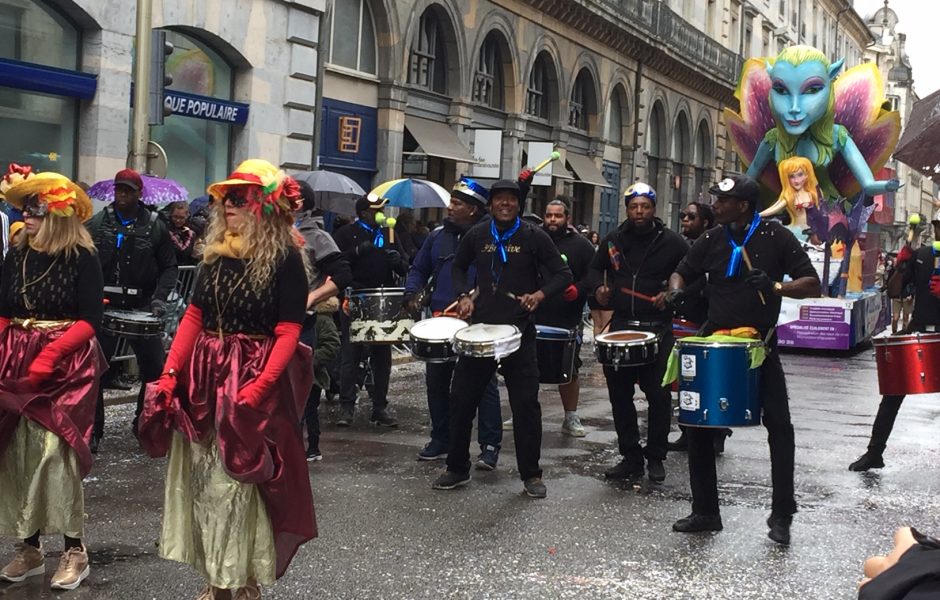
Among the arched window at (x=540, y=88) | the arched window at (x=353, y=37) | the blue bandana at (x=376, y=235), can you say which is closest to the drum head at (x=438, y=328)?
the blue bandana at (x=376, y=235)

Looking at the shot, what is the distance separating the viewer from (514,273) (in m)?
7.74

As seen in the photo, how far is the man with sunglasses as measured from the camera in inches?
344

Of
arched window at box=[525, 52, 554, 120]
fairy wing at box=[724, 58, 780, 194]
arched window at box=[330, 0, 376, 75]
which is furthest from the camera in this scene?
arched window at box=[525, 52, 554, 120]

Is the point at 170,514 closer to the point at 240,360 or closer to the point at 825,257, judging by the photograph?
the point at 240,360

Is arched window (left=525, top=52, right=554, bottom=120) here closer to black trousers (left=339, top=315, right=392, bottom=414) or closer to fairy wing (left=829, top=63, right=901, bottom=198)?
fairy wing (left=829, top=63, right=901, bottom=198)

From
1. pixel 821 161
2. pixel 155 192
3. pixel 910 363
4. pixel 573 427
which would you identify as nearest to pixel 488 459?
pixel 573 427

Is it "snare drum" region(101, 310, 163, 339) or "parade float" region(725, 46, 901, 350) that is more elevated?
"parade float" region(725, 46, 901, 350)

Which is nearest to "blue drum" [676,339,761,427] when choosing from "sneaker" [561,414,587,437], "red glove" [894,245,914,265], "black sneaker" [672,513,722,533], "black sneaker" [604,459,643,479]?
"black sneaker" [672,513,722,533]

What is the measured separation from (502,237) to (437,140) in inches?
632

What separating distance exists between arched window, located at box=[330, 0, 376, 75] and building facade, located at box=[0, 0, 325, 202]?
2.13 metres

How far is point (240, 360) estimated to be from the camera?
4887 millimetres

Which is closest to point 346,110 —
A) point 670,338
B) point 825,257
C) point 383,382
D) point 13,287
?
point 825,257

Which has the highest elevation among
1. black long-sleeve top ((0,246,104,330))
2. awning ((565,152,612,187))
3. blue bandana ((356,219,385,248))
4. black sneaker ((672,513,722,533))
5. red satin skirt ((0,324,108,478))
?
awning ((565,152,612,187))

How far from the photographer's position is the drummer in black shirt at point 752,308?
6.77m
